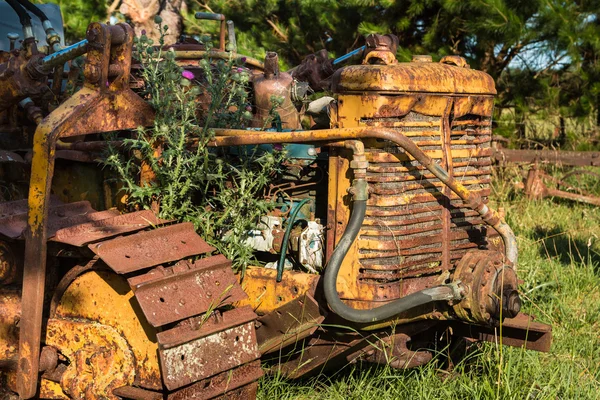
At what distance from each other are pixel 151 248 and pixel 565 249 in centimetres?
394

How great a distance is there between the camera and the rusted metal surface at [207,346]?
282 cm

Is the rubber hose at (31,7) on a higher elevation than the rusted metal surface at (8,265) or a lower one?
higher

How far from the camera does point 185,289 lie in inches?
117

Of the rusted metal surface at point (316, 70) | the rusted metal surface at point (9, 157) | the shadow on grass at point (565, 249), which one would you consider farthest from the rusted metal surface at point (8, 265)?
the shadow on grass at point (565, 249)

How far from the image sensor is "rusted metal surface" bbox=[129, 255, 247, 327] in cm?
285

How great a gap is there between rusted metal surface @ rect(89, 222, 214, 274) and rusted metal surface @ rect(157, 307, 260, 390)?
267 mm

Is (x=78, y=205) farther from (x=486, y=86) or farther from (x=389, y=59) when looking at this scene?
(x=486, y=86)

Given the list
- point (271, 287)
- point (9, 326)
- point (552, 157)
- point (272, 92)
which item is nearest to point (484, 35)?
point (552, 157)

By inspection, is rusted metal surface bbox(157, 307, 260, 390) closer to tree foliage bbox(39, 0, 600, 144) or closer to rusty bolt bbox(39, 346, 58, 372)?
rusty bolt bbox(39, 346, 58, 372)

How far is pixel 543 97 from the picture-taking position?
8.26 m

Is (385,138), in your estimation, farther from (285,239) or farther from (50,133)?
(50,133)

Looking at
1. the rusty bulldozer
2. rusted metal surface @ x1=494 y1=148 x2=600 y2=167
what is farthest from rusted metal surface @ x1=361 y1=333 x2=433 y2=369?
rusted metal surface @ x1=494 y1=148 x2=600 y2=167

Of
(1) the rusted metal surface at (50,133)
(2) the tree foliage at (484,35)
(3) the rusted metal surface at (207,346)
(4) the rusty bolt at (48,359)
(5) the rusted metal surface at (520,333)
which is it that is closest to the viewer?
(3) the rusted metal surface at (207,346)

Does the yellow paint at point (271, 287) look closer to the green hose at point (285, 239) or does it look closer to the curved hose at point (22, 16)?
the green hose at point (285, 239)
